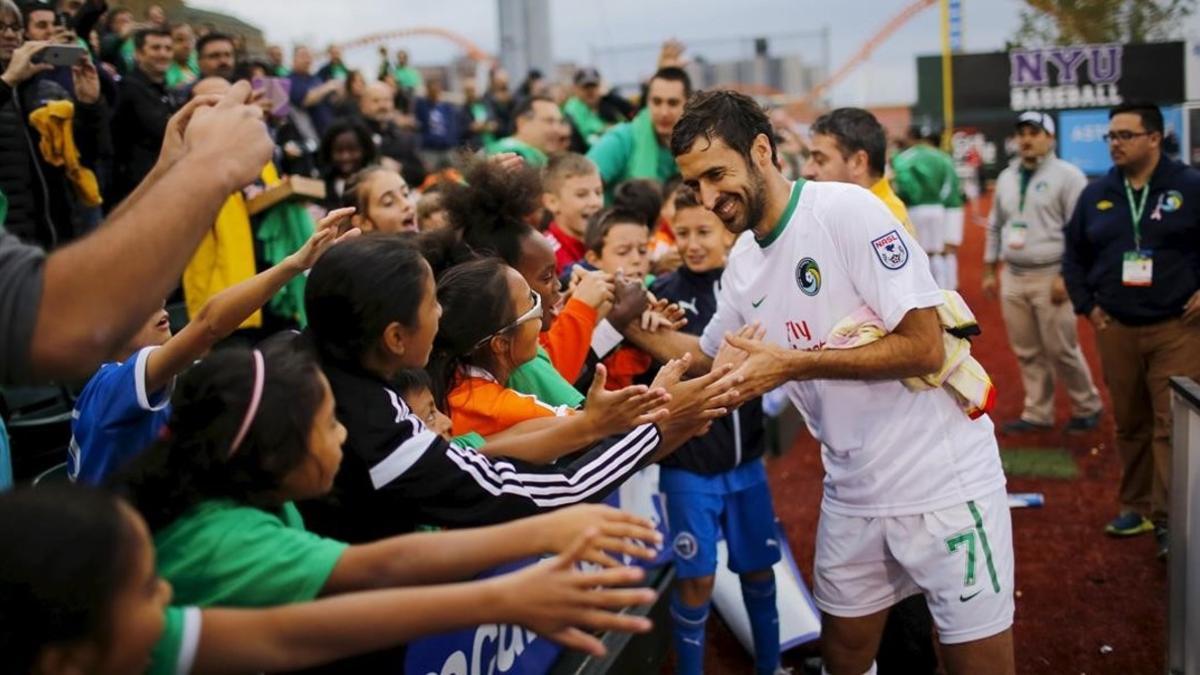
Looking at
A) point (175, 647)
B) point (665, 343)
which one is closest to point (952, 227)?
point (665, 343)

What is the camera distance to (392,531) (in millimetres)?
2174

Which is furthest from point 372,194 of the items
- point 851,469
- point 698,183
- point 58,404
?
point 851,469

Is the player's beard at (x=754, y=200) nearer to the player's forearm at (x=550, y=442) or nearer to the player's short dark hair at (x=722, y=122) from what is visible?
the player's short dark hair at (x=722, y=122)

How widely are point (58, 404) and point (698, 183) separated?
2743 millimetres

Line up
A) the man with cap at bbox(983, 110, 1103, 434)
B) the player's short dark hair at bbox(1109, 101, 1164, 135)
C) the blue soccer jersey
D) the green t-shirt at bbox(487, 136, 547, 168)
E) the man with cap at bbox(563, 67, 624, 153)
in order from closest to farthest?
the blue soccer jersey, the player's short dark hair at bbox(1109, 101, 1164, 135), the green t-shirt at bbox(487, 136, 547, 168), the man with cap at bbox(983, 110, 1103, 434), the man with cap at bbox(563, 67, 624, 153)

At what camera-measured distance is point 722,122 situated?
294cm

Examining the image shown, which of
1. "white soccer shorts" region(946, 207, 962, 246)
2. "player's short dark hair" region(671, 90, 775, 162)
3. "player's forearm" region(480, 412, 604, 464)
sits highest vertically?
"player's short dark hair" region(671, 90, 775, 162)

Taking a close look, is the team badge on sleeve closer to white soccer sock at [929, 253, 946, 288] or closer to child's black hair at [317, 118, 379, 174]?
child's black hair at [317, 118, 379, 174]

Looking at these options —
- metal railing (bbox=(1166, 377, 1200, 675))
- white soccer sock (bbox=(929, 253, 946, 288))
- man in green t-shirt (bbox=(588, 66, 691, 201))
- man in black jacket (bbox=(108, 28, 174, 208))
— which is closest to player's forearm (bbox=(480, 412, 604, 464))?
metal railing (bbox=(1166, 377, 1200, 675))

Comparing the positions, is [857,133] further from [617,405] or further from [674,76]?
[617,405]

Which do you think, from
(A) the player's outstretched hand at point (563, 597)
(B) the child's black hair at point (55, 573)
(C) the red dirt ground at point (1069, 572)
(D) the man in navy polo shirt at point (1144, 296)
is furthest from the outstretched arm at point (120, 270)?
(D) the man in navy polo shirt at point (1144, 296)

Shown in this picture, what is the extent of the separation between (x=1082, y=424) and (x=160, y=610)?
7.49m

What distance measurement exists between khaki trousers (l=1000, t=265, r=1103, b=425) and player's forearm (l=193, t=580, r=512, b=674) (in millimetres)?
6908

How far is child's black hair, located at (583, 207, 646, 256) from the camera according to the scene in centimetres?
428
